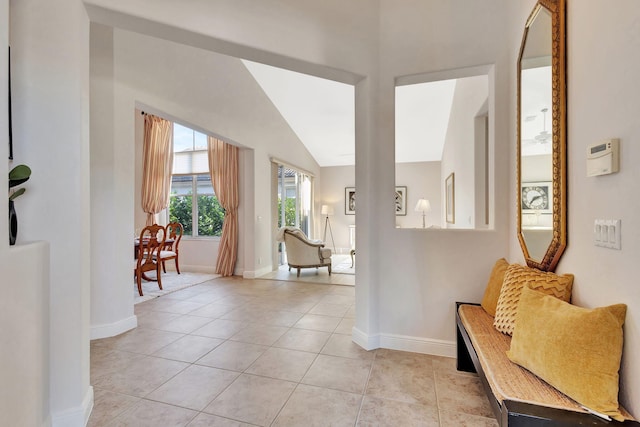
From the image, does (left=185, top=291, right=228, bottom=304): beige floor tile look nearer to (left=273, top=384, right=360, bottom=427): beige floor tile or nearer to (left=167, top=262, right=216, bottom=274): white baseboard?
(left=167, top=262, right=216, bottom=274): white baseboard

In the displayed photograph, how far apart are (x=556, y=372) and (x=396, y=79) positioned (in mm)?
2348

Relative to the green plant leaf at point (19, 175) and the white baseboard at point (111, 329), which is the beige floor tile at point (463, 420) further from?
the white baseboard at point (111, 329)

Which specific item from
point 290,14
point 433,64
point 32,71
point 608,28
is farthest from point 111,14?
point 608,28

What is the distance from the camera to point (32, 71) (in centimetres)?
153

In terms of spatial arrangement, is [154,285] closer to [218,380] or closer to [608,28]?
[218,380]

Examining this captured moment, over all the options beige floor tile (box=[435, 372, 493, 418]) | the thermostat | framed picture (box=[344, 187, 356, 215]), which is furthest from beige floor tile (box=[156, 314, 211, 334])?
framed picture (box=[344, 187, 356, 215])

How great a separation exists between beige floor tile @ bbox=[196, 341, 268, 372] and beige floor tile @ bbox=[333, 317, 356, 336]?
793 millimetres

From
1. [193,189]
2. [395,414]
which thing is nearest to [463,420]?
[395,414]

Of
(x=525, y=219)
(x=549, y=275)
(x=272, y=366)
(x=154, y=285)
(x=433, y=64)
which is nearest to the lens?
(x=549, y=275)

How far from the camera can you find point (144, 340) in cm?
276

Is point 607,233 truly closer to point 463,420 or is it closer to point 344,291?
point 463,420

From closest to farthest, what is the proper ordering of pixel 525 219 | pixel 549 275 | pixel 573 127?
pixel 573 127, pixel 549 275, pixel 525 219

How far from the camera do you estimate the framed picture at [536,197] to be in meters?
1.73

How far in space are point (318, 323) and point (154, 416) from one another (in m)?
1.75
